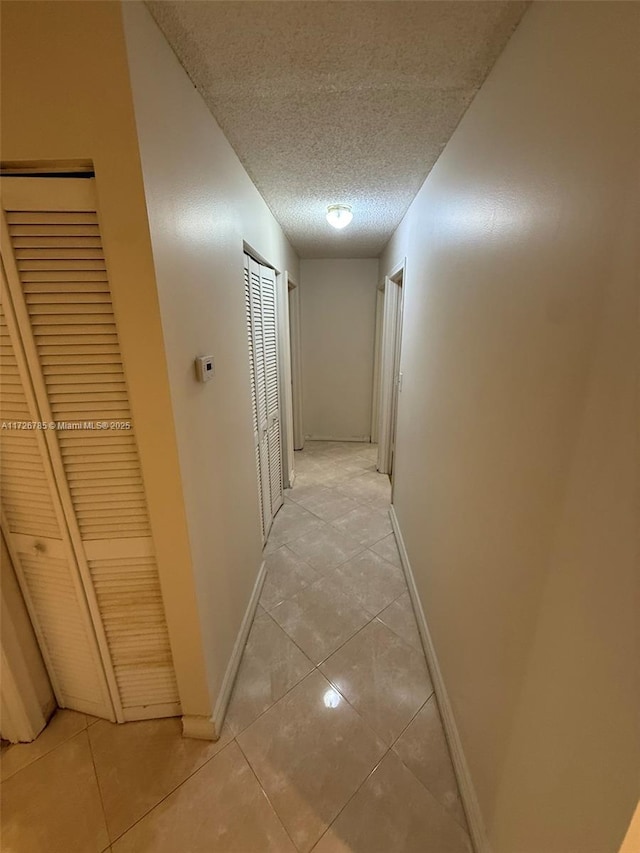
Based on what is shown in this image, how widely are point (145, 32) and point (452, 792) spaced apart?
2413 millimetres

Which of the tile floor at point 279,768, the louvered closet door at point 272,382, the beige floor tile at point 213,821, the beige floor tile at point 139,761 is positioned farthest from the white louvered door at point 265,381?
the beige floor tile at point 213,821

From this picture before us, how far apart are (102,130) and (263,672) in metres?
2.01

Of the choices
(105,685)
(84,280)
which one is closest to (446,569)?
(105,685)

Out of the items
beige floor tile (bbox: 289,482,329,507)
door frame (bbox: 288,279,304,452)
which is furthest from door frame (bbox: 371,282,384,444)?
beige floor tile (bbox: 289,482,329,507)

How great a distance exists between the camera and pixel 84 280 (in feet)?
3.07

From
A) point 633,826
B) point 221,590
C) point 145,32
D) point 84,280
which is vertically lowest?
point 221,590

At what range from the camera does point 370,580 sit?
2.13 metres

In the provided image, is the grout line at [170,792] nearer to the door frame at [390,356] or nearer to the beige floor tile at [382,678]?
the beige floor tile at [382,678]

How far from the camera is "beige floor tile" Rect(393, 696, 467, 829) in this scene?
1.14 meters

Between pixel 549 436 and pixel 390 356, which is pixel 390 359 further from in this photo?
pixel 549 436

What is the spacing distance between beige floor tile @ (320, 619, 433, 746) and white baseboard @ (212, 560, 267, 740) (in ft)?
1.33

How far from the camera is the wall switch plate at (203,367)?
1.17 meters

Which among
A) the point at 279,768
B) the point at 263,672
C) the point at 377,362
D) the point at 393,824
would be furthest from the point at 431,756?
the point at 377,362

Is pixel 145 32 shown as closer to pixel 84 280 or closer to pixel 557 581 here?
pixel 84 280
